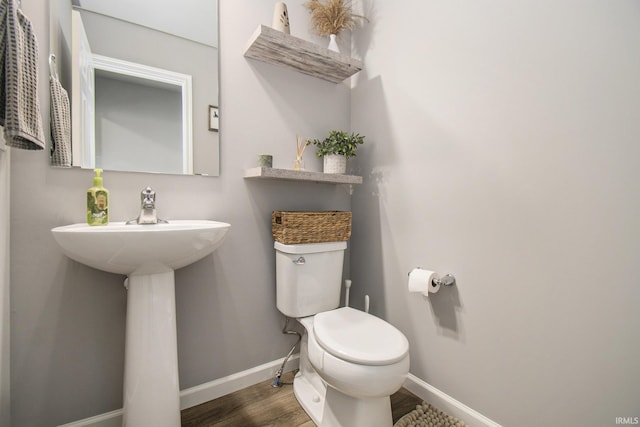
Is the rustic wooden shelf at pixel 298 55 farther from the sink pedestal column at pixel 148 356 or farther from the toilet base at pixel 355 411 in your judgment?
the toilet base at pixel 355 411

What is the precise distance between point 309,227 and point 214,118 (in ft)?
2.30

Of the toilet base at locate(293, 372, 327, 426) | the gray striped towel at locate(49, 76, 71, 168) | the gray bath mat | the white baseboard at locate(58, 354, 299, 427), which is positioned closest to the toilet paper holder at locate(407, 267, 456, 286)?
the gray bath mat

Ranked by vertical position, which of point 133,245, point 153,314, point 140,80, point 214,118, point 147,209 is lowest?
point 153,314

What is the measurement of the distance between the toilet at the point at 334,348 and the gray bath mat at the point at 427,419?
216mm

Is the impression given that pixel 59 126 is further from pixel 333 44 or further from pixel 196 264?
pixel 333 44

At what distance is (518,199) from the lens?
1101 mm

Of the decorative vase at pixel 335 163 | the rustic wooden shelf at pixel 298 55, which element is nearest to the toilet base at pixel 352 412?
the decorative vase at pixel 335 163

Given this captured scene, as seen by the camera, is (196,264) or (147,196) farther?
(196,264)

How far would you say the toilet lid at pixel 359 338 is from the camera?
3.28 feet

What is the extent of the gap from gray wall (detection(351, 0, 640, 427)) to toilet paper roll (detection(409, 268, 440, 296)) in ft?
0.30

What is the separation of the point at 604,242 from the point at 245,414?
5.09 feet

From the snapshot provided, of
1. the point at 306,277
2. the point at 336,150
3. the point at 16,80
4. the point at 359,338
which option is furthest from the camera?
the point at 336,150

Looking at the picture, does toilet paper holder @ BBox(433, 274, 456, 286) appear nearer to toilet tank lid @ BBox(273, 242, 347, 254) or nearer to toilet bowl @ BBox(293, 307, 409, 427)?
toilet bowl @ BBox(293, 307, 409, 427)

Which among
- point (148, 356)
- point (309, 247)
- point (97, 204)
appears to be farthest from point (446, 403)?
point (97, 204)
